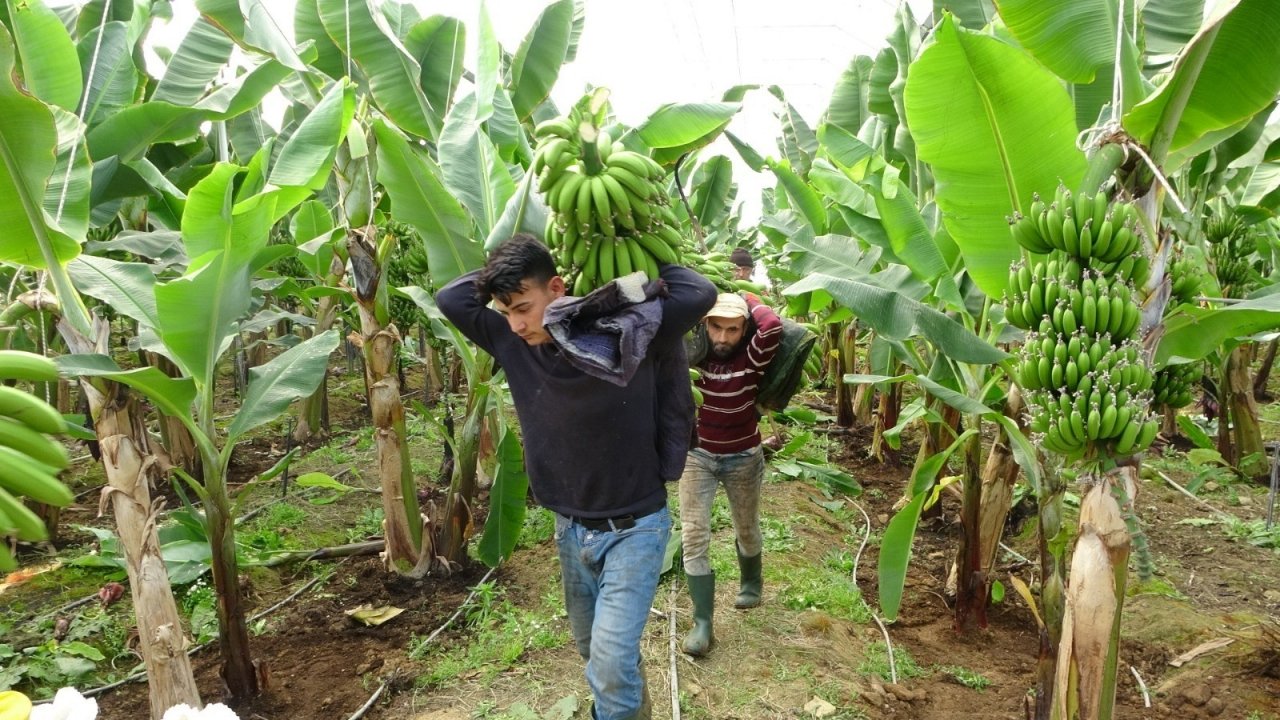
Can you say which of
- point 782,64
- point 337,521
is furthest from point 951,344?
point 782,64

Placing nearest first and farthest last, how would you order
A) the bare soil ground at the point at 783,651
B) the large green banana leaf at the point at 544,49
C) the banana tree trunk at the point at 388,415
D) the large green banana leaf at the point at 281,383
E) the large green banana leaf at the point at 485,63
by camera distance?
1. the large green banana leaf at the point at 281,383
2. the large green banana leaf at the point at 485,63
3. the bare soil ground at the point at 783,651
4. the banana tree trunk at the point at 388,415
5. the large green banana leaf at the point at 544,49

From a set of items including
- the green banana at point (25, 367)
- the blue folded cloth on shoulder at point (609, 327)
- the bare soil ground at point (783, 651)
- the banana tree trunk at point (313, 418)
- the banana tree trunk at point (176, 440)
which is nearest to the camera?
the green banana at point (25, 367)

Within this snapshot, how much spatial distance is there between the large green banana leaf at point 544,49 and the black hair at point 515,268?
2.61 metres

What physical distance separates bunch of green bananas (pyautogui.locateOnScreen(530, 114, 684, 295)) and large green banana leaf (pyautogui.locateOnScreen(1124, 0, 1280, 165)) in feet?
4.81

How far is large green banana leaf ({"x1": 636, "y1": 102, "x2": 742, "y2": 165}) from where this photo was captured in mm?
3627

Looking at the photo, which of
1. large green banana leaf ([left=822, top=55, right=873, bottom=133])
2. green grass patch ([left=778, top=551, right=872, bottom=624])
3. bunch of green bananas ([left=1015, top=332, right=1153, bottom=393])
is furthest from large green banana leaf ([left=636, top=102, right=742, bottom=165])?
large green banana leaf ([left=822, top=55, right=873, bottom=133])

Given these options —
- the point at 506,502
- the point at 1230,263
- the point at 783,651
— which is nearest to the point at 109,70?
the point at 506,502

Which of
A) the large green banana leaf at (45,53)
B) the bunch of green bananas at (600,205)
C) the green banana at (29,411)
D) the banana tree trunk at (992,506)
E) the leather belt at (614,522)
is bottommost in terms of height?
the banana tree trunk at (992,506)

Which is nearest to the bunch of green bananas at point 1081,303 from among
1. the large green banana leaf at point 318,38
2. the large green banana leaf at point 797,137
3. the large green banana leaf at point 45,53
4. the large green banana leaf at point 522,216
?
the large green banana leaf at point 522,216

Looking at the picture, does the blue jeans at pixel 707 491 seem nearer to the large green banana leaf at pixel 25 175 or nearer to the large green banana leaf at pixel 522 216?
the large green banana leaf at pixel 522 216

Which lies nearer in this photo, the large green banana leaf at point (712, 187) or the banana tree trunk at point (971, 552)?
the banana tree trunk at point (971, 552)

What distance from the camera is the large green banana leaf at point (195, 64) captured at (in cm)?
396

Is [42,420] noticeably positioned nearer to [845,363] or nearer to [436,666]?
[436,666]

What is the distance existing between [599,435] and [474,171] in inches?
65.8
